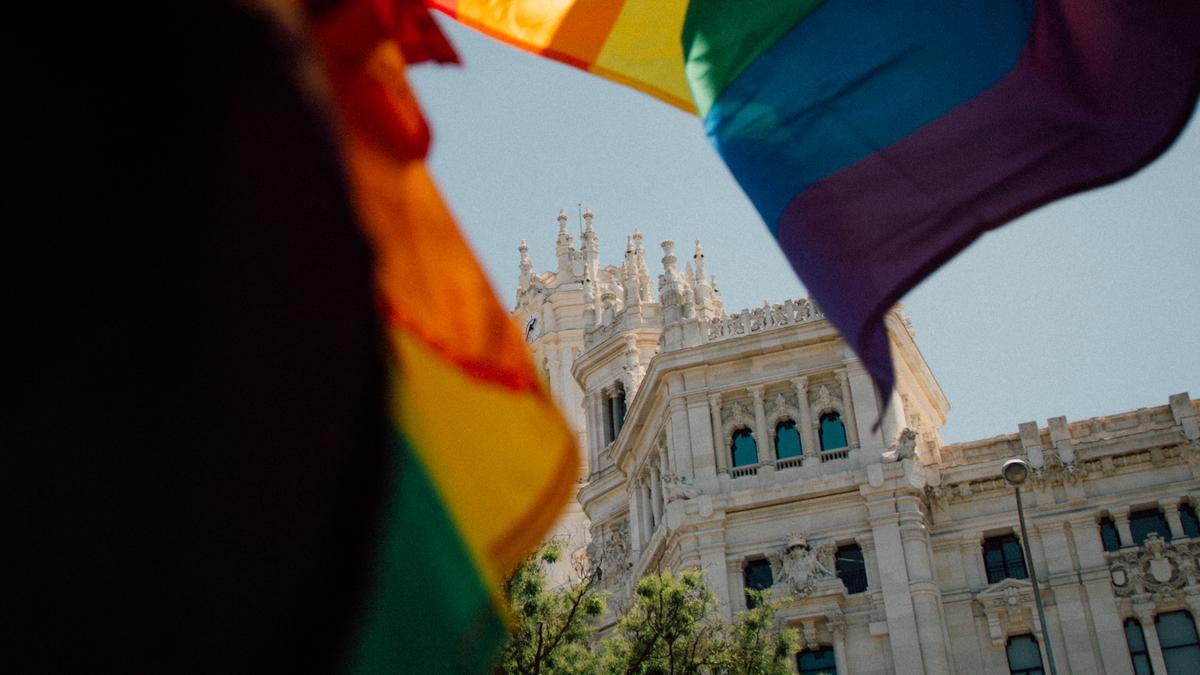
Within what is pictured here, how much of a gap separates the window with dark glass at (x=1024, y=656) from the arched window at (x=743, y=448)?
8.78 meters

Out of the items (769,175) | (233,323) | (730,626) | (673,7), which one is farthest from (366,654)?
(730,626)

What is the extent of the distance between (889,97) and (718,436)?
110 ft

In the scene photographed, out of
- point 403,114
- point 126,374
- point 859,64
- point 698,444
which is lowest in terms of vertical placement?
point 126,374

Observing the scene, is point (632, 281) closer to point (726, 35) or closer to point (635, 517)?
point (635, 517)

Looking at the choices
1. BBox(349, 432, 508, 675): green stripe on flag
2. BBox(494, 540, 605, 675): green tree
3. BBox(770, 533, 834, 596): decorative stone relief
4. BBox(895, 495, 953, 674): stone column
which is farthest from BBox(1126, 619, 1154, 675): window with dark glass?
BBox(349, 432, 508, 675): green stripe on flag

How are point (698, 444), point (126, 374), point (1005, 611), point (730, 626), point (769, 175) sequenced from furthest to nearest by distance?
point (698, 444), point (1005, 611), point (730, 626), point (769, 175), point (126, 374)

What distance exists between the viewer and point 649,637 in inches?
1137

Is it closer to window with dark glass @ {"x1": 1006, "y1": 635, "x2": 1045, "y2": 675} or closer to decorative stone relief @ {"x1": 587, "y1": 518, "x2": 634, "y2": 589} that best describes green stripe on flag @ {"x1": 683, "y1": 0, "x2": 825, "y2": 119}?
window with dark glass @ {"x1": 1006, "y1": 635, "x2": 1045, "y2": 675}

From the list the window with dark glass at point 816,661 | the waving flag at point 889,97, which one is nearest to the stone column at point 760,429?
the window with dark glass at point 816,661

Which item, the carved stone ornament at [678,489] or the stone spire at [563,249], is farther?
the stone spire at [563,249]

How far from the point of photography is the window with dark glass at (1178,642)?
3591 cm

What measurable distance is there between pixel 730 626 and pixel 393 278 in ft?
89.7

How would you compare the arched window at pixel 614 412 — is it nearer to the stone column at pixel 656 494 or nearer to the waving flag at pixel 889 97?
the stone column at pixel 656 494

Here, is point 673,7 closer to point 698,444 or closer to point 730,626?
point 730,626
